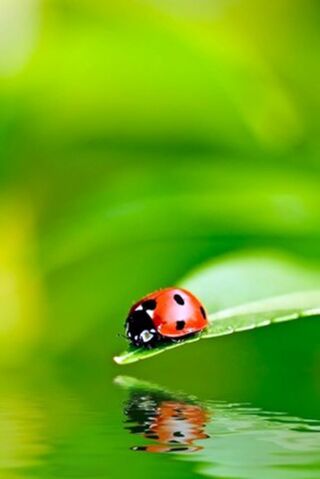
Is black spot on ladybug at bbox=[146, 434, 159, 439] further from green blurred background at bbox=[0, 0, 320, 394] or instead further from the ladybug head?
green blurred background at bbox=[0, 0, 320, 394]

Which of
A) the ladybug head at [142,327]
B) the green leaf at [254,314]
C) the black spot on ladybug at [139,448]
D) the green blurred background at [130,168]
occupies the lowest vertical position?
the black spot on ladybug at [139,448]

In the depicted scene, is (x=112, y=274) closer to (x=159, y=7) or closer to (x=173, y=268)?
(x=173, y=268)

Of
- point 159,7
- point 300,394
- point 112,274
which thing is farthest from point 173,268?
point 159,7

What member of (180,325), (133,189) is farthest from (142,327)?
(133,189)

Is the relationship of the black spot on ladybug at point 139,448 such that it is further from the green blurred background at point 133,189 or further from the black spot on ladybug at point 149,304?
the black spot on ladybug at point 149,304

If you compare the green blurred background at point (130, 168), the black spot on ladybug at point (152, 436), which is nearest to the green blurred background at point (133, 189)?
the green blurred background at point (130, 168)

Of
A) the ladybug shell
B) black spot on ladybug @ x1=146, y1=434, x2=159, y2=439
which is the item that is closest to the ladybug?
the ladybug shell
